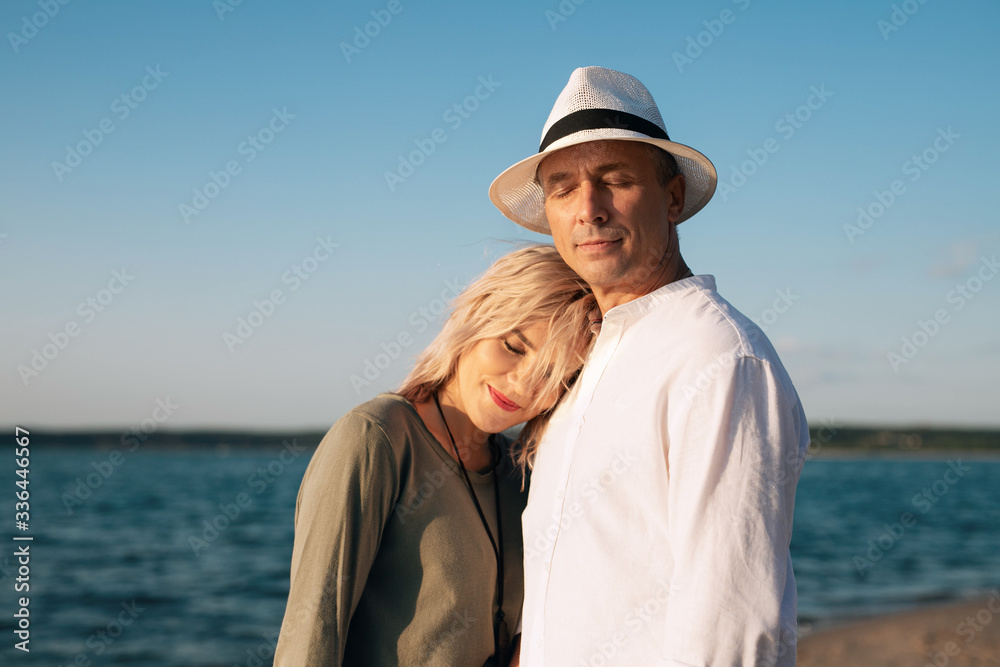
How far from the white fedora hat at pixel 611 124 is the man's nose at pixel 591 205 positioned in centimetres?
15

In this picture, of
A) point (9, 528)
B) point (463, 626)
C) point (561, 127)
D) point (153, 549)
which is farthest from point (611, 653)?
point (9, 528)

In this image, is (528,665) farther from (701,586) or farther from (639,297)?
(639,297)

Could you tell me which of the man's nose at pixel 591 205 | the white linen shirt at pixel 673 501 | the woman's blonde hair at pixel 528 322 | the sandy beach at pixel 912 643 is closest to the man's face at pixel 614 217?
the man's nose at pixel 591 205

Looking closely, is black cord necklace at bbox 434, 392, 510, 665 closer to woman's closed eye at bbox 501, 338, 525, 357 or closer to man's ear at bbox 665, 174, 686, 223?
woman's closed eye at bbox 501, 338, 525, 357

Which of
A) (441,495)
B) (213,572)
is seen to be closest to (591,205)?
(441,495)

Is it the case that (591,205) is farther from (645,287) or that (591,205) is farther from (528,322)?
(528,322)

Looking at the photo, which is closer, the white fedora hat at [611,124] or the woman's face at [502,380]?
the white fedora hat at [611,124]

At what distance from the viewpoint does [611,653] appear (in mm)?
1839

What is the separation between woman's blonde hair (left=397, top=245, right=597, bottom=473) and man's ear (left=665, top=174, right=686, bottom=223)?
462mm

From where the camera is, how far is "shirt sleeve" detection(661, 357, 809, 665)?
1533mm

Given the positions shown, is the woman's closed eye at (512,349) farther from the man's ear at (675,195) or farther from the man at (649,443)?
the man's ear at (675,195)

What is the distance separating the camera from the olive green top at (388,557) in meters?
2.22

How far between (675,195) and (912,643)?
21.7 ft

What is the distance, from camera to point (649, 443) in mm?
1806
